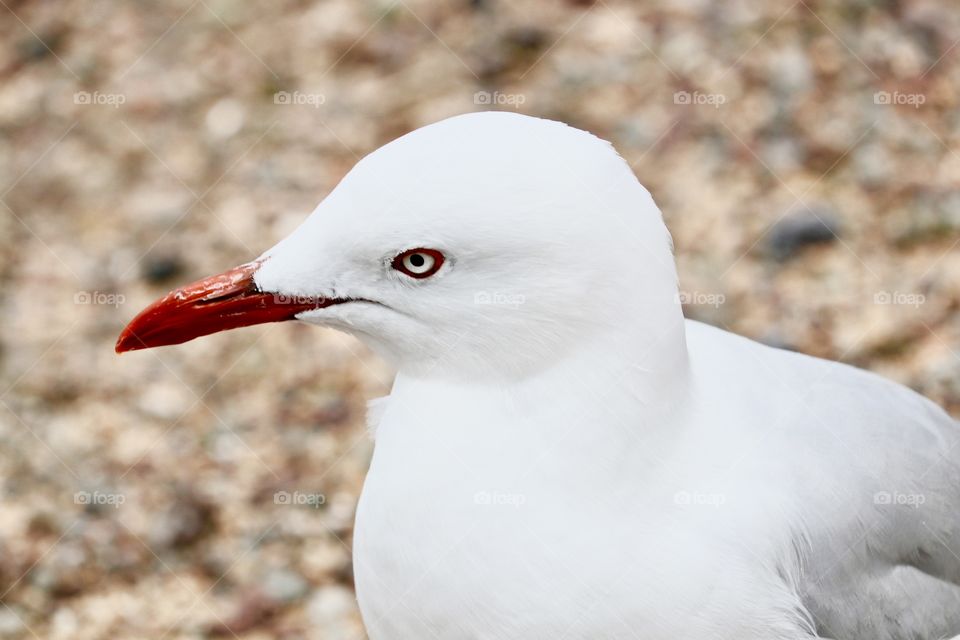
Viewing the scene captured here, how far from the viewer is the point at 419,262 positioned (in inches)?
85.4

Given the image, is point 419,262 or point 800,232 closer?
point 419,262

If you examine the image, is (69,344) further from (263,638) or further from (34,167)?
(263,638)

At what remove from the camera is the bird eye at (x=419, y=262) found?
2139 millimetres

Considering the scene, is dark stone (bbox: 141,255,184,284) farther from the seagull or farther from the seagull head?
the seagull head

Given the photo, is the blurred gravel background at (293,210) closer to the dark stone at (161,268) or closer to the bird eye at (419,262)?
the dark stone at (161,268)

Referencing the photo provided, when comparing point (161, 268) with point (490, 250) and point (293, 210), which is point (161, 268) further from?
point (490, 250)

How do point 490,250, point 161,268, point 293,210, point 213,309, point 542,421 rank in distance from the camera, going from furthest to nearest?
point 293,210
point 161,268
point 213,309
point 542,421
point 490,250

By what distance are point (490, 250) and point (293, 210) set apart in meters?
2.99

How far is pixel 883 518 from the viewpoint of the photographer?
253 cm

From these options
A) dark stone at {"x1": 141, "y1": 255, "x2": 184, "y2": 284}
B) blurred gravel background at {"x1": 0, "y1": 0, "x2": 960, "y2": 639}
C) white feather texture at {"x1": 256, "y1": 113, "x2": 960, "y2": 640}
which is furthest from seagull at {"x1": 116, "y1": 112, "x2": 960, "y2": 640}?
dark stone at {"x1": 141, "y1": 255, "x2": 184, "y2": 284}

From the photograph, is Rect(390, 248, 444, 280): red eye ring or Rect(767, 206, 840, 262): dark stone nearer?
Rect(390, 248, 444, 280): red eye ring

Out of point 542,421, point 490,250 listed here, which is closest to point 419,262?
point 490,250

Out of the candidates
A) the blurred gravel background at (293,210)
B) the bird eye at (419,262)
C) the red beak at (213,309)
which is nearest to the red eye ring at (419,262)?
the bird eye at (419,262)

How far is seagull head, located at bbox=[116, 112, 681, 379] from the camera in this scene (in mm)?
2070
